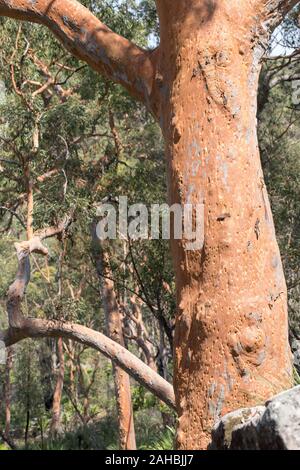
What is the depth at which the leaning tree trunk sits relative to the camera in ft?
11.7

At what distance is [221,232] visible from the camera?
3670 mm

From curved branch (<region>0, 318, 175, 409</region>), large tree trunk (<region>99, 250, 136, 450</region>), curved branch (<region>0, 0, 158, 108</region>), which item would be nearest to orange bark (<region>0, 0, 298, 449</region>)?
curved branch (<region>0, 0, 158, 108</region>)

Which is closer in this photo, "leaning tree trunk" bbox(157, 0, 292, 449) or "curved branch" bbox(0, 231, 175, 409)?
"leaning tree trunk" bbox(157, 0, 292, 449)

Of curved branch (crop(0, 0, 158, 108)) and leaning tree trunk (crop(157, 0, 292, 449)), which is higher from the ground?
curved branch (crop(0, 0, 158, 108))

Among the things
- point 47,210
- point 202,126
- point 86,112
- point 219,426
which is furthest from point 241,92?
point 86,112

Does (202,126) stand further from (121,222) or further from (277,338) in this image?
(121,222)

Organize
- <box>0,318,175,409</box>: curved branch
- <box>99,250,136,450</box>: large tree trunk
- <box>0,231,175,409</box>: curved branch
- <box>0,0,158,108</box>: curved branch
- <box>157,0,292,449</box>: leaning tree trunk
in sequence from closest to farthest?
<box>157,0,292,449</box>: leaning tree trunk
<box>0,0,158,108</box>: curved branch
<box>0,231,175,409</box>: curved branch
<box>0,318,175,409</box>: curved branch
<box>99,250,136,450</box>: large tree trunk

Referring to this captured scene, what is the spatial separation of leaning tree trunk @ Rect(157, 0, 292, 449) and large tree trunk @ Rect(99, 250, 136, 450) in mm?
7818

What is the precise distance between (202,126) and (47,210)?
4.83 m

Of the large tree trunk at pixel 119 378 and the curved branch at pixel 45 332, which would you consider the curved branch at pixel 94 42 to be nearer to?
the curved branch at pixel 45 332

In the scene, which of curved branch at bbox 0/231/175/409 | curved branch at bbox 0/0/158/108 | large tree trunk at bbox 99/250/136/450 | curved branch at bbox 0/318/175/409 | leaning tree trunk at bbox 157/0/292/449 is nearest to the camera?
leaning tree trunk at bbox 157/0/292/449

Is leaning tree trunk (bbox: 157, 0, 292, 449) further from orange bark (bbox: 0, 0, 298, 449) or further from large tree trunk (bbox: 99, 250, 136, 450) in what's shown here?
large tree trunk (bbox: 99, 250, 136, 450)

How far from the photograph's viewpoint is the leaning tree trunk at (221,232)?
3.55m

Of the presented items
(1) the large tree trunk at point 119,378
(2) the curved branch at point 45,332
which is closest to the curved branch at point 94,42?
(2) the curved branch at point 45,332
